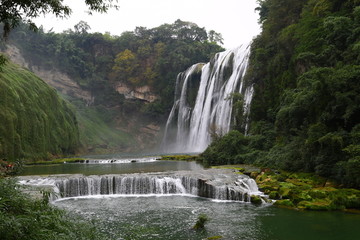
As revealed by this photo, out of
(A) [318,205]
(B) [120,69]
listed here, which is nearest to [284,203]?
(A) [318,205]

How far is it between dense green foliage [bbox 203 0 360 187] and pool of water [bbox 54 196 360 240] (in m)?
3.29

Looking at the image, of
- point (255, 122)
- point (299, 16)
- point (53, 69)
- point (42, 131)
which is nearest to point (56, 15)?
point (255, 122)

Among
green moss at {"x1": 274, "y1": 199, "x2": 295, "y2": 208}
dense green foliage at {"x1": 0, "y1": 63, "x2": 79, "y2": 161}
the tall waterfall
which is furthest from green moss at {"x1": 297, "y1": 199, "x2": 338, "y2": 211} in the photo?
dense green foliage at {"x1": 0, "y1": 63, "x2": 79, "y2": 161}

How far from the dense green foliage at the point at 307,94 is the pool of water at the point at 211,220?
130 inches

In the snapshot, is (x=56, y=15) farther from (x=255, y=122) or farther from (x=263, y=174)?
(x=255, y=122)

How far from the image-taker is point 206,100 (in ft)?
141

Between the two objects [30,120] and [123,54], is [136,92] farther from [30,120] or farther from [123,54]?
[30,120]

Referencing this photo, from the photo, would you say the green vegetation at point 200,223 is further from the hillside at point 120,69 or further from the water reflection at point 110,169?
the hillside at point 120,69

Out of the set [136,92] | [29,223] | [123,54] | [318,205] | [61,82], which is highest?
[123,54]

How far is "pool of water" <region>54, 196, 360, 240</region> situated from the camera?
9.96 m

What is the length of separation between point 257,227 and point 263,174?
7709 mm

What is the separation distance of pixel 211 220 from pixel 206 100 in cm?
3217

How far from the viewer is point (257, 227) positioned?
35.3ft

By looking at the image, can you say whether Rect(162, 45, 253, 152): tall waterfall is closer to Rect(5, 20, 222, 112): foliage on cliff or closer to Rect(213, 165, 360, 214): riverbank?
Rect(5, 20, 222, 112): foliage on cliff
